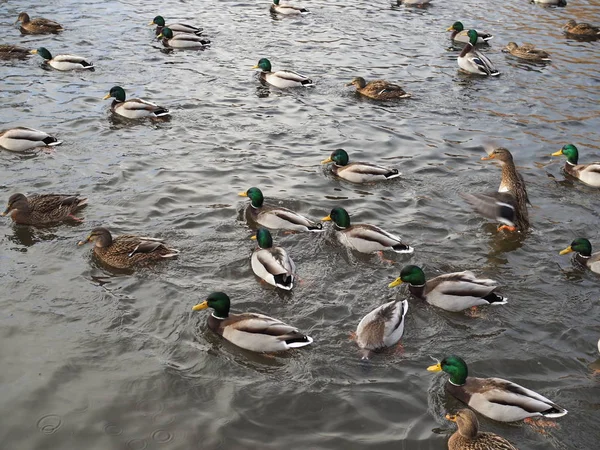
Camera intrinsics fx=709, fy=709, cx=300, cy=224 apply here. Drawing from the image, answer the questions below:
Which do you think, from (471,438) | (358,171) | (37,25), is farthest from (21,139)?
(471,438)

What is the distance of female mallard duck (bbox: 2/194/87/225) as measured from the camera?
982 cm

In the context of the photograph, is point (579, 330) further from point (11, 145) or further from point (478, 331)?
point (11, 145)

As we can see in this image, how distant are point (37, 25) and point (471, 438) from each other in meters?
15.9

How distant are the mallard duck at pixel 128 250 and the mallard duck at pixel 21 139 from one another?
352 cm

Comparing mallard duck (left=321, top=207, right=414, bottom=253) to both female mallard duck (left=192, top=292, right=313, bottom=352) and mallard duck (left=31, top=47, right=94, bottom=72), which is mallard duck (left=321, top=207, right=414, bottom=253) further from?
mallard duck (left=31, top=47, right=94, bottom=72)

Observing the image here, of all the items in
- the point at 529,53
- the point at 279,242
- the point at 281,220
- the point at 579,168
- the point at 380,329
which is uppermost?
the point at 529,53

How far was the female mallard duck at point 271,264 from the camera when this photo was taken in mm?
8594

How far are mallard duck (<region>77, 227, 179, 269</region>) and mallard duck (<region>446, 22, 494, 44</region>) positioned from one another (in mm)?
12641

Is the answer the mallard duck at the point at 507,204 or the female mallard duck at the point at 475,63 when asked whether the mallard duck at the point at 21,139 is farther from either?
the female mallard duck at the point at 475,63

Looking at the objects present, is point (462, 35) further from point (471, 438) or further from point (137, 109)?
point (471, 438)

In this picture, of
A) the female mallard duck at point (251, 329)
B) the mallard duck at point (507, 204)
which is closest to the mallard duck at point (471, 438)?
the female mallard duck at point (251, 329)

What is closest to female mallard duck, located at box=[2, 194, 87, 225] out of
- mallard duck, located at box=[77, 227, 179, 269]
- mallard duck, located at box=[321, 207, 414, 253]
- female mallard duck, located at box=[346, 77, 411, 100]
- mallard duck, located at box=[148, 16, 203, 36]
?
mallard duck, located at box=[77, 227, 179, 269]

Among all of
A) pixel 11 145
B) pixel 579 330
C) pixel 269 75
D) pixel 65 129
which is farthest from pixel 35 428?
pixel 269 75

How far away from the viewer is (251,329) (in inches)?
301
